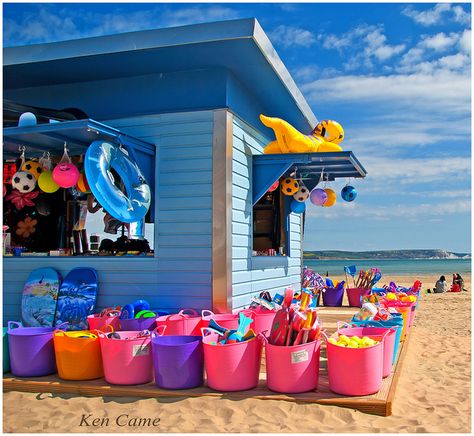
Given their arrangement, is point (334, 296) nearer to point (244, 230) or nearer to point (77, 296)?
point (244, 230)

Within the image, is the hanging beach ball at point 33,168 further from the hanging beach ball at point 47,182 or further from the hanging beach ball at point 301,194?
the hanging beach ball at point 301,194

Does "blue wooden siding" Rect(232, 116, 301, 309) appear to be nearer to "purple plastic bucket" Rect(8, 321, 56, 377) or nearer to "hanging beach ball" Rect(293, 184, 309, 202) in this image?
"hanging beach ball" Rect(293, 184, 309, 202)

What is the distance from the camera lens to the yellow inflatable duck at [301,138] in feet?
24.5

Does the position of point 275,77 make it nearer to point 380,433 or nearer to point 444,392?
point 444,392

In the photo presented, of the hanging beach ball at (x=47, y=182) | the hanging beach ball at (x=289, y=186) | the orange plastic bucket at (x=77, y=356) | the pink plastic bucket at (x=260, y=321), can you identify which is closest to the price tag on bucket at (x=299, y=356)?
the pink plastic bucket at (x=260, y=321)

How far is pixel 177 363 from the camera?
4.69m

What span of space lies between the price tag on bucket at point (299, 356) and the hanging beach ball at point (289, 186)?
431 centimetres

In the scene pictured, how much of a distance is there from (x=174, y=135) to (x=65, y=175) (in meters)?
1.40

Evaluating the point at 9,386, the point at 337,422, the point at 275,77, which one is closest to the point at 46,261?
the point at 9,386

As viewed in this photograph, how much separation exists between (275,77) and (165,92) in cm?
143

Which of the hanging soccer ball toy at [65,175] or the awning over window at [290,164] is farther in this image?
Answer: the awning over window at [290,164]

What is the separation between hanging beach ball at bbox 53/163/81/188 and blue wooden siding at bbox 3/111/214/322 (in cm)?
101

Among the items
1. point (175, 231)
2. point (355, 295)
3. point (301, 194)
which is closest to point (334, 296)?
point (355, 295)

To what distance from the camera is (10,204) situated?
311 inches
